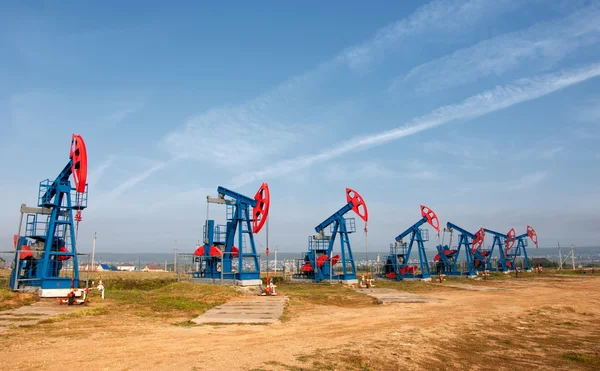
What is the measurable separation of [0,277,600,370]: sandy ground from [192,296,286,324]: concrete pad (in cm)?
74

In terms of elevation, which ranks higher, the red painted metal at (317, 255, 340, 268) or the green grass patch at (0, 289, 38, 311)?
the red painted metal at (317, 255, 340, 268)

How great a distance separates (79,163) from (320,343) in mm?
16414

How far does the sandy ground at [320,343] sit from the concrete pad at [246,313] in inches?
29.1

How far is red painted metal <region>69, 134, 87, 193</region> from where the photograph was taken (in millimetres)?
20672

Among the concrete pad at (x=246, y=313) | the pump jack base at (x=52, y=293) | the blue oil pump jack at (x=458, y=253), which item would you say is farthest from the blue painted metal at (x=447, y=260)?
the pump jack base at (x=52, y=293)

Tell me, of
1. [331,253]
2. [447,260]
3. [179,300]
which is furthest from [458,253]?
[179,300]

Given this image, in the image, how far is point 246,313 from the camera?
1545 centimetres

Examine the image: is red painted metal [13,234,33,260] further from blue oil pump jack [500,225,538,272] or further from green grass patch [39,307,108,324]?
blue oil pump jack [500,225,538,272]

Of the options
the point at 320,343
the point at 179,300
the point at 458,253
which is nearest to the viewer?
the point at 320,343

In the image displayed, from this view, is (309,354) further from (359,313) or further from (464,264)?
(464,264)

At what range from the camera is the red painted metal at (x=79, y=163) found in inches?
814

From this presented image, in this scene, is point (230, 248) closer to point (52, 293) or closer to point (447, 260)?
point (52, 293)

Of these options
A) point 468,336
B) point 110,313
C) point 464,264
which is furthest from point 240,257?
point 464,264

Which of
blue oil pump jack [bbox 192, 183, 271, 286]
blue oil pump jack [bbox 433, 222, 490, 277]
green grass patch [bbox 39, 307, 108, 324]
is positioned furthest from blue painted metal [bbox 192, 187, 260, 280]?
blue oil pump jack [bbox 433, 222, 490, 277]
